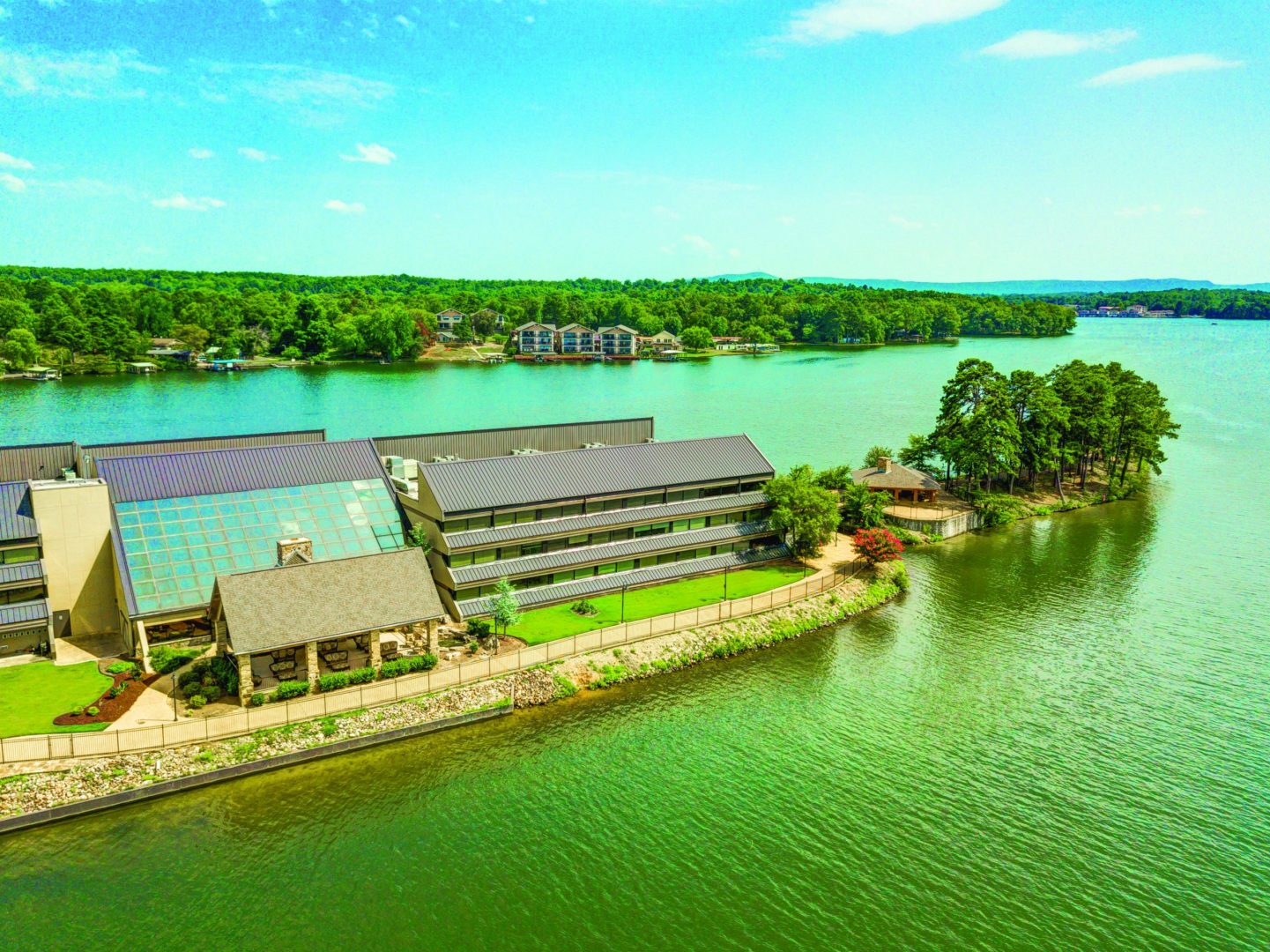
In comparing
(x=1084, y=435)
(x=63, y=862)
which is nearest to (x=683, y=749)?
(x=63, y=862)

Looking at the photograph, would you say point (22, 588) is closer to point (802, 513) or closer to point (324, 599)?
point (324, 599)

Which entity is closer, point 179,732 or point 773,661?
point 179,732

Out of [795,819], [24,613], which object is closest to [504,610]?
[795,819]

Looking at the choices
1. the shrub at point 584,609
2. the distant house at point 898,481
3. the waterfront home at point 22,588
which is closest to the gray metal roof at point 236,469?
the waterfront home at point 22,588

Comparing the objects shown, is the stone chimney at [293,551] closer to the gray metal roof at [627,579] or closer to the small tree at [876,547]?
the gray metal roof at [627,579]

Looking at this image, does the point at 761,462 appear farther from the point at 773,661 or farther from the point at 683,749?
the point at 683,749
